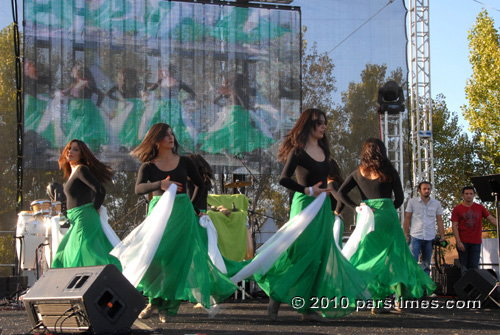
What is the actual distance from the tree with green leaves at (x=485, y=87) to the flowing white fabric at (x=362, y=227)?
22.3 metres

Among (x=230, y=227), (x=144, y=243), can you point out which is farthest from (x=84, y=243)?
(x=230, y=227)

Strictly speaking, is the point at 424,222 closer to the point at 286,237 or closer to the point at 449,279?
the point at 449,279

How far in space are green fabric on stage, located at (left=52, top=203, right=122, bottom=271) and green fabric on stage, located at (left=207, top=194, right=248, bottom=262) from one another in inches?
140

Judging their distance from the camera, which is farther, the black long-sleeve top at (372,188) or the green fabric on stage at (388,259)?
the black long-sleeve top at (372,188)

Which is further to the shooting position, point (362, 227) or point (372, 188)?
point (372, 188)

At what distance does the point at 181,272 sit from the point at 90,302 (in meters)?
1.64

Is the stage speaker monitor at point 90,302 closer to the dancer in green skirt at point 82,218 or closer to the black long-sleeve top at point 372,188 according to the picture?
the dancer in green skirt at point 82,218

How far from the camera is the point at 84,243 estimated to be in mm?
6312

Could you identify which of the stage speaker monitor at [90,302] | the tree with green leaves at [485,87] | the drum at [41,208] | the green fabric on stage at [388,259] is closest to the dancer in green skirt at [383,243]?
the green fabric on stage at [388,259]

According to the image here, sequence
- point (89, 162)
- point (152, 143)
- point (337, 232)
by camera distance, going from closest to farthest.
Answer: point (152, 143)
point (89, 162)
point (337, 232)

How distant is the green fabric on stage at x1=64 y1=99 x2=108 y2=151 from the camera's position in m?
12.4

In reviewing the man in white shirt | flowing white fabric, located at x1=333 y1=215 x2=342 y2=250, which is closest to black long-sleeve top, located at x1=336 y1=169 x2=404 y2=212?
flowing white fabric, located at x1=333 y1=215 x2=342 y2=250

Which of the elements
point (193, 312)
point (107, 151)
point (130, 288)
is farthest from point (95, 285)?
point (107, 151)

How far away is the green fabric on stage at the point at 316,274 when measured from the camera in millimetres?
5797
